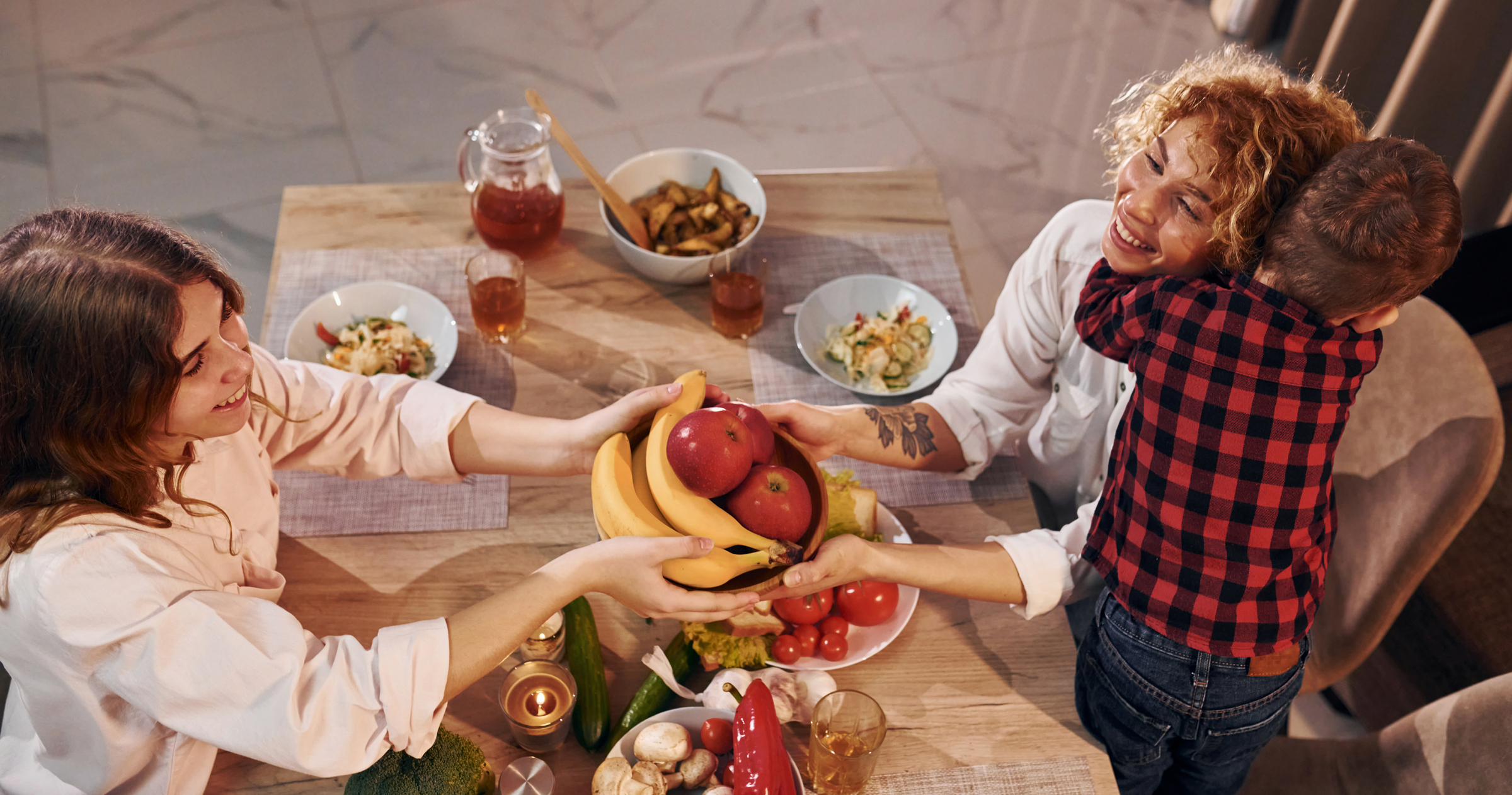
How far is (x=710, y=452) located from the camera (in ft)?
3.58

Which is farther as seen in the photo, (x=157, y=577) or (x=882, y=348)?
(x=882, y=348)

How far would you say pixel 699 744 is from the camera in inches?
45.8

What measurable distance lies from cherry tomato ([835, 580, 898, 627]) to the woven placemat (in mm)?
198

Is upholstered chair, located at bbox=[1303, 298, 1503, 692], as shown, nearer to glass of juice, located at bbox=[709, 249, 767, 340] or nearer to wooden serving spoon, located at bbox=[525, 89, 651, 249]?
glass of juice, located at bbox=[709, 249, 767, 340]

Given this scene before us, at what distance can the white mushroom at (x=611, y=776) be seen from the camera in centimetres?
109

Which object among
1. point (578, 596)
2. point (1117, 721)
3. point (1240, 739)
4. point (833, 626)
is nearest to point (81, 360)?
point (578, 596)

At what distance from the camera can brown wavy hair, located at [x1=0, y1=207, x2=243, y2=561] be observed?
949 millimetres

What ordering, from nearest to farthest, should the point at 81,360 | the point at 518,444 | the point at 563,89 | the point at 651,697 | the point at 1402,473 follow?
1. the point at 81,360
2. the point at 651,697
3. the point at 518,444
4. the point at 1402,473
5. the point at 563,89

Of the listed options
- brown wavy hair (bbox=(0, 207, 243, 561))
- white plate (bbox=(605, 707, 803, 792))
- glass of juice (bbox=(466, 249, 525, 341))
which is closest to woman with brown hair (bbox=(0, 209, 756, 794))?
brown wavy hair (bbox=(0, 207, 243, 561))

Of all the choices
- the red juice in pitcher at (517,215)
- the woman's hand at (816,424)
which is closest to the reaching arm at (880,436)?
the woman's hand at (816,424)

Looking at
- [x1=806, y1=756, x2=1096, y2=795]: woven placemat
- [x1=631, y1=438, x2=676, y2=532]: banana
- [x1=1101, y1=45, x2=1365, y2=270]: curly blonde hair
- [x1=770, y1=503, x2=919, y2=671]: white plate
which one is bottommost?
[x1=806, y1=756, x2=1096, y2=795]: woven placemat

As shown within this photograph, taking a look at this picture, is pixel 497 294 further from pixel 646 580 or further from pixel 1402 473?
pixel 1402 473

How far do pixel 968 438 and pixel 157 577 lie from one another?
3.43 feet

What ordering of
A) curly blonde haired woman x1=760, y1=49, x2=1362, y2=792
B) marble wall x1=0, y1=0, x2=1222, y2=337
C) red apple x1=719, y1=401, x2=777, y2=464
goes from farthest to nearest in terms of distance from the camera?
marble wall x1=0, y1=0, x2=1222, y2=337 < curly blonde haired woman x1=760, y1=49, x2=1362, y2=792 < red apple x1=719, y1=401, x2=777, y2=464
